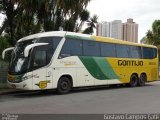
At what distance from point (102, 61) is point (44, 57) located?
15.1 feet

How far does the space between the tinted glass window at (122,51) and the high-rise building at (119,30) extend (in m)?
28.9

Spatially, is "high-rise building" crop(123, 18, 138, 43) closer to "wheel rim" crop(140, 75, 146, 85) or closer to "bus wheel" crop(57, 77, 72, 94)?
"wheel rim" crop(140, 75, 146, 85)

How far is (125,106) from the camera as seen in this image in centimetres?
1342

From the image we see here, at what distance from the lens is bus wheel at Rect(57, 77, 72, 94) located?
18173 mm

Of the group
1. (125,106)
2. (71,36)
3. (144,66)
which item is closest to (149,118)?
(125,106)

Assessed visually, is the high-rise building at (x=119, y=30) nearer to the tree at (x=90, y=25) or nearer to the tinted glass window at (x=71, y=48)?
the tree at (x=90, y=25)

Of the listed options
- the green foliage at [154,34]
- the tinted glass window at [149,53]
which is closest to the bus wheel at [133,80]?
the tinted glass window at [149,53]

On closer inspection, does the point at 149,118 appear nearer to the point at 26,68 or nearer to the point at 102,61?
the point at 26,68

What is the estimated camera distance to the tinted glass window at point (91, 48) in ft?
65.4

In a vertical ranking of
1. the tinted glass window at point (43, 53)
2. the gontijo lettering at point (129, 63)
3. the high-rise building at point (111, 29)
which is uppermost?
the high-rise building at point (111, 29)

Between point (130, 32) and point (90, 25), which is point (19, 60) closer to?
point (90, 25)

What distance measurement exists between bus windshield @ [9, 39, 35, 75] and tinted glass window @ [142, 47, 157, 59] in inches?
406

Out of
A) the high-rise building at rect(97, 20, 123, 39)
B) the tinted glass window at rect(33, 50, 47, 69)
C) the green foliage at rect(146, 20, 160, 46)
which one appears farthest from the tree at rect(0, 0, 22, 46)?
the high-rise building at rect(97, 20, 123, 39)

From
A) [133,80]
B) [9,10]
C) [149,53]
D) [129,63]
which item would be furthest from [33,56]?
[149,53]
